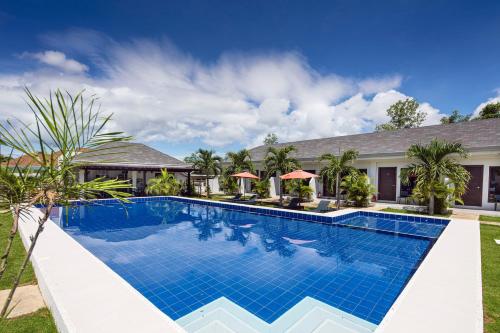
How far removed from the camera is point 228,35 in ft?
45.2

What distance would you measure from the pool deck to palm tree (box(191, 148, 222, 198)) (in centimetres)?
1661

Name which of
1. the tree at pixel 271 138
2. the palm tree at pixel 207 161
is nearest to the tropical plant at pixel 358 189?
the palm tree at pixel 207 161

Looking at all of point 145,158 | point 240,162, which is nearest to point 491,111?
Result: point 240,162

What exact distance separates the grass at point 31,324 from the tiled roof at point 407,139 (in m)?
18.7

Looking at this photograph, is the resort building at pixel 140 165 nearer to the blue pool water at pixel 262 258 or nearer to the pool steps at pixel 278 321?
the blue pool water at pixel 262 258

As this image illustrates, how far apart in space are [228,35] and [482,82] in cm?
1978

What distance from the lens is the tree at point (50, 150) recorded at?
1956 mm

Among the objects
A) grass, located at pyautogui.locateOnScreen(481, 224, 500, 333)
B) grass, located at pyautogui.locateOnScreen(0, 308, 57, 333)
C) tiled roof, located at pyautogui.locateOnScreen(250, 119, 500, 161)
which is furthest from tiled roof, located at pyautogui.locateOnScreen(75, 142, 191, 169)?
grass, located at pyautogui.locateOnScreen(481, 224, 500, 333)

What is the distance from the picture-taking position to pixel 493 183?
14680 mm

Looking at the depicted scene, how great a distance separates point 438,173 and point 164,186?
789 inches

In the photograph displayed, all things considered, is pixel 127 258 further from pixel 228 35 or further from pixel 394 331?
pixel 228 35

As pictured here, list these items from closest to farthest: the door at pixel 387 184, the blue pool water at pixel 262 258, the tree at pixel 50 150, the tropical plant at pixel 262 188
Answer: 1. the tree at pixel 50 150
2. the blue pool water at pixel 262 258
3. the door at pixel 387 184
4. the tropical plant at pixel 262 188

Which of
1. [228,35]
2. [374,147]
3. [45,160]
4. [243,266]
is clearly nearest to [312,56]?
[228,35]

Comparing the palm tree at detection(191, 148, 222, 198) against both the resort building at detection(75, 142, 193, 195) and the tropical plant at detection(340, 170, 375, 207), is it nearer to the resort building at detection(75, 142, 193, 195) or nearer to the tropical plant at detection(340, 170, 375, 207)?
the resort building at detection(75, 142, 193, 195)
